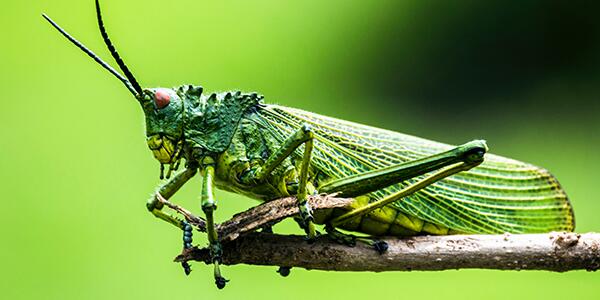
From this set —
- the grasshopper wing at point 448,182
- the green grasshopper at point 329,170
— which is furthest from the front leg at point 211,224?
the grasshopper wing at point 448,182

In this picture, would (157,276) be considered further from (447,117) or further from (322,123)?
(447,117)

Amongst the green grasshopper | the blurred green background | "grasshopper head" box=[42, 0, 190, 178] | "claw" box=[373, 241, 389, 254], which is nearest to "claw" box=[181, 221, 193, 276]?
the green grasshopper

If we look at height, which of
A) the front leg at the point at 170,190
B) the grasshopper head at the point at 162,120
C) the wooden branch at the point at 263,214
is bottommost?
the wooden branch at the point at 263,214

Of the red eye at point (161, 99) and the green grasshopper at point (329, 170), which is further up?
the red eye at point (161, 99)

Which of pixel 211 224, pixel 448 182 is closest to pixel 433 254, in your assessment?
pixel 448 182

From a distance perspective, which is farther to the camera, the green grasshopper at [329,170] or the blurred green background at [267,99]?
the blurred green background at [267,99]

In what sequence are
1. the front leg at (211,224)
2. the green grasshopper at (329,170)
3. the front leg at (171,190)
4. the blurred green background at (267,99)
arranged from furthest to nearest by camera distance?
1. the blurred green background at (267,99)
2. the front leg at (171,190)
3. the green grasshopper at (329,170)
4. the front leg at (211,224)

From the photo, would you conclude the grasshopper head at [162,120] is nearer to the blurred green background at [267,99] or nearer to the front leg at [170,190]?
the front leg at [170,190]

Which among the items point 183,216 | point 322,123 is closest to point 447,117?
point 322,123
